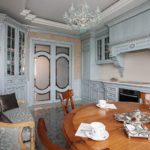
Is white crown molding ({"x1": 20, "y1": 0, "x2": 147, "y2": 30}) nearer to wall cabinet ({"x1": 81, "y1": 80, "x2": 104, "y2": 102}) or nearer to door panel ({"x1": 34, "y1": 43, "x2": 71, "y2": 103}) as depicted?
door panel ({"x1": 34, "y1": 43, "x2": 71, "y2": 103})

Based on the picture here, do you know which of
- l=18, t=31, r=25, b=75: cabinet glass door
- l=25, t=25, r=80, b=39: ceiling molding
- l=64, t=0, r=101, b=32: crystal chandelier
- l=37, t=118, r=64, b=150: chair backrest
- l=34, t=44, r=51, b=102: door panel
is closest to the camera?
l=37, t=118, r=64, b=150: chair backrest

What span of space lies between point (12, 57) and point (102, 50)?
2815 millimetres

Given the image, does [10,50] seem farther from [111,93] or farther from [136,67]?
[136,67]

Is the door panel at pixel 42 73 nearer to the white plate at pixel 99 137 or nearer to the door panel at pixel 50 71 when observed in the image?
the door panel at pixel 50 71

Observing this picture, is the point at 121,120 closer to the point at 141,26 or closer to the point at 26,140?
the point at 26,140

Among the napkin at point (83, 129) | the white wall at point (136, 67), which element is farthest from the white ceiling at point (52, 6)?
the napkin at point (83, 129)

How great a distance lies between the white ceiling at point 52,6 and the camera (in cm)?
312

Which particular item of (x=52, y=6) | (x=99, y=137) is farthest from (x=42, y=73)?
(x=99, y=137)

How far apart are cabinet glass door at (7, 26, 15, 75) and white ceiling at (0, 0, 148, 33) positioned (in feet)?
1.37

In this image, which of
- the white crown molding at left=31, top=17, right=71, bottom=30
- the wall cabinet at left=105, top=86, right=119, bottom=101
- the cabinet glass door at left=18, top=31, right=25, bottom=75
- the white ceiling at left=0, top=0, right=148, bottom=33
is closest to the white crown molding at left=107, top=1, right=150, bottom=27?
the white ceiling at left=0, top=0, right=148, bottom=33

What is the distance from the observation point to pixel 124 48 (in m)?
3.74

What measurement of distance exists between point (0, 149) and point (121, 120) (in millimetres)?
1183

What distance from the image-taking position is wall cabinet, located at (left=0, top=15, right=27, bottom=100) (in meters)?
3.46

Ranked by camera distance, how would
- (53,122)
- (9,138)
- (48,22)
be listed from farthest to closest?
(48,22) → (53,122) → (9,138)
